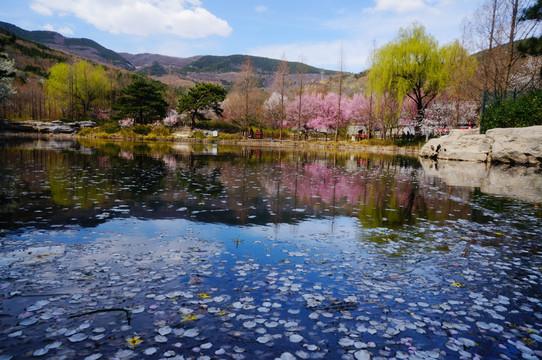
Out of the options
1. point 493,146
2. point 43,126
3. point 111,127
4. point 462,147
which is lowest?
point 462,147

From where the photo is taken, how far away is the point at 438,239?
6906mm

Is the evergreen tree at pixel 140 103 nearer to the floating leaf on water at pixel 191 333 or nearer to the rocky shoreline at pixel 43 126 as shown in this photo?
the rocky shoreline at pixel 43 126

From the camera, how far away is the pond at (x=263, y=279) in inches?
128

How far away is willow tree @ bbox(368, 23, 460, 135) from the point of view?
121ft

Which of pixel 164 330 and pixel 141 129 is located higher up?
pixel 141 129

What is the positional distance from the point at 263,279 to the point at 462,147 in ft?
89.3

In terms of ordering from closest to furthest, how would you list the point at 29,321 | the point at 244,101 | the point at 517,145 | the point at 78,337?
the point at 78,337 → the point at 29,321 → the point at 517,145 → the point at 244,101

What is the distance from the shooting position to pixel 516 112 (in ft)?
80.3

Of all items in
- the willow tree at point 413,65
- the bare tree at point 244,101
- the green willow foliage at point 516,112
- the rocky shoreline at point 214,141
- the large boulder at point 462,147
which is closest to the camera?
the green willow foliage at point 516,112

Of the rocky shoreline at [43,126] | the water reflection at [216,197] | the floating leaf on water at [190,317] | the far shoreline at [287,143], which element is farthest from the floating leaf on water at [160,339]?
the rocky shoreline at [43,126]

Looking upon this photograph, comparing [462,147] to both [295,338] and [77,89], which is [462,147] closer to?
[295,338]

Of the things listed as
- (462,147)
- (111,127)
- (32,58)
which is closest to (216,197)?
(462,147)

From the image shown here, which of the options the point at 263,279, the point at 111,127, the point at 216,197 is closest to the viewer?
the point at 263,279

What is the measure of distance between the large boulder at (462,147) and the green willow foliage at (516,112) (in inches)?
68.7
